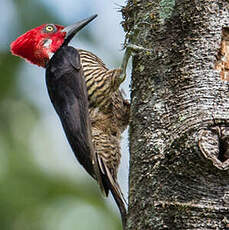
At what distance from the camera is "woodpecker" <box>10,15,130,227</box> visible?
13.2 feet

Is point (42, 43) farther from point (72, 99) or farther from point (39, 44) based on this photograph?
point (72, 99)

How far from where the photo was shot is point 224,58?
111 inches

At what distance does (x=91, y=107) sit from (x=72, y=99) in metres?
0.26

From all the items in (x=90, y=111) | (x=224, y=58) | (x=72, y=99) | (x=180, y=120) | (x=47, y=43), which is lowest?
(x=90, y=111)

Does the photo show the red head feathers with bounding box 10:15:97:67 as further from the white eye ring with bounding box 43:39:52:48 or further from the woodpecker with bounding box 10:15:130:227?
the woodpecker with bounding box 10:15:130:227

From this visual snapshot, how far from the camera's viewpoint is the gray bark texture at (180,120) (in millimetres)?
2412

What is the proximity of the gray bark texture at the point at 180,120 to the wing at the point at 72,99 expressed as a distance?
3.22ft

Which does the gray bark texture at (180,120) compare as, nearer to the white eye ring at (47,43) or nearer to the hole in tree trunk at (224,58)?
the hole in tree trunk at (224,58)

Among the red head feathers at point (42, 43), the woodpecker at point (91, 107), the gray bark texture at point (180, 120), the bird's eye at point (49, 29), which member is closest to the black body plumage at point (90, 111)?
the woodpecker at point (91, 107)

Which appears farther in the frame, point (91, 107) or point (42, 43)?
point (42, 43)

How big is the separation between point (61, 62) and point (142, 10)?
131 centimetres

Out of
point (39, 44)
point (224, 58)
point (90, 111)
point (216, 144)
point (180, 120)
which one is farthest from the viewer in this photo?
point (39, 44)

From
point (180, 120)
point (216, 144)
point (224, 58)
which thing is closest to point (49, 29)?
point (224, 58)

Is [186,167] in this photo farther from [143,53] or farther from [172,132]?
[143,53]
